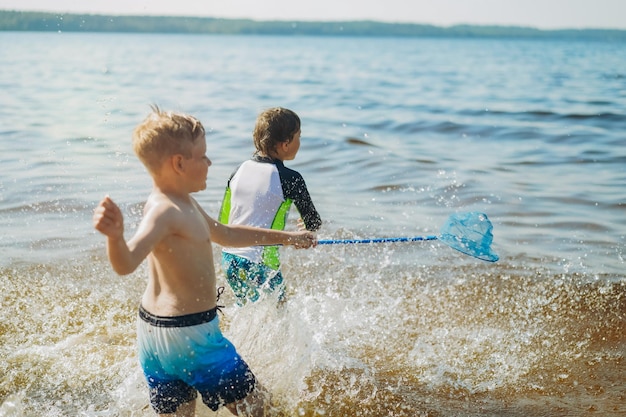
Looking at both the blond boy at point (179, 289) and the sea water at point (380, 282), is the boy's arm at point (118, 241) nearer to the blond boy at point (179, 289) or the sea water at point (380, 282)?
the blond boy at point (179, 289)

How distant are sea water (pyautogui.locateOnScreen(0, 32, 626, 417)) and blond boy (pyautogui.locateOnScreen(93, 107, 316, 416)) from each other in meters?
0.82

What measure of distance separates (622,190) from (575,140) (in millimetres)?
4077

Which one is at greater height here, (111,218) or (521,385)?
(111,218)

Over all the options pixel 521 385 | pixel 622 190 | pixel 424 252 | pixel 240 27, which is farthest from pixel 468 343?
pixel 240 27

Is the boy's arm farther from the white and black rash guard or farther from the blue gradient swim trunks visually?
the white and black rash guard

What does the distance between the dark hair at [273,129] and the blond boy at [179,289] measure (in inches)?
49.0

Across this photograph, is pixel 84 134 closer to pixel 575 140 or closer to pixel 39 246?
pixel 39 246

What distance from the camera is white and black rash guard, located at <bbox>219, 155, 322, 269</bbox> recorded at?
4.21 meters

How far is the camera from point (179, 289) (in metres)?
3.00

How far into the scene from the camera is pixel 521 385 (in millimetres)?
4266

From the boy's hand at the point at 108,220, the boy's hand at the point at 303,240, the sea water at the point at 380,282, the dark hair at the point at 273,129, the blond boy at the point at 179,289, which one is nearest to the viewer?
the boy's hand at the point at 108,220

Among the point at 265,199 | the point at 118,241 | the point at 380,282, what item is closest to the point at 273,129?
the point at 265,199

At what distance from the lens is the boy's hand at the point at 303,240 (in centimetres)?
376

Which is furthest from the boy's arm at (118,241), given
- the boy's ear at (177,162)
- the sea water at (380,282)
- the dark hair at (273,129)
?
the dark hair at (273,129)
